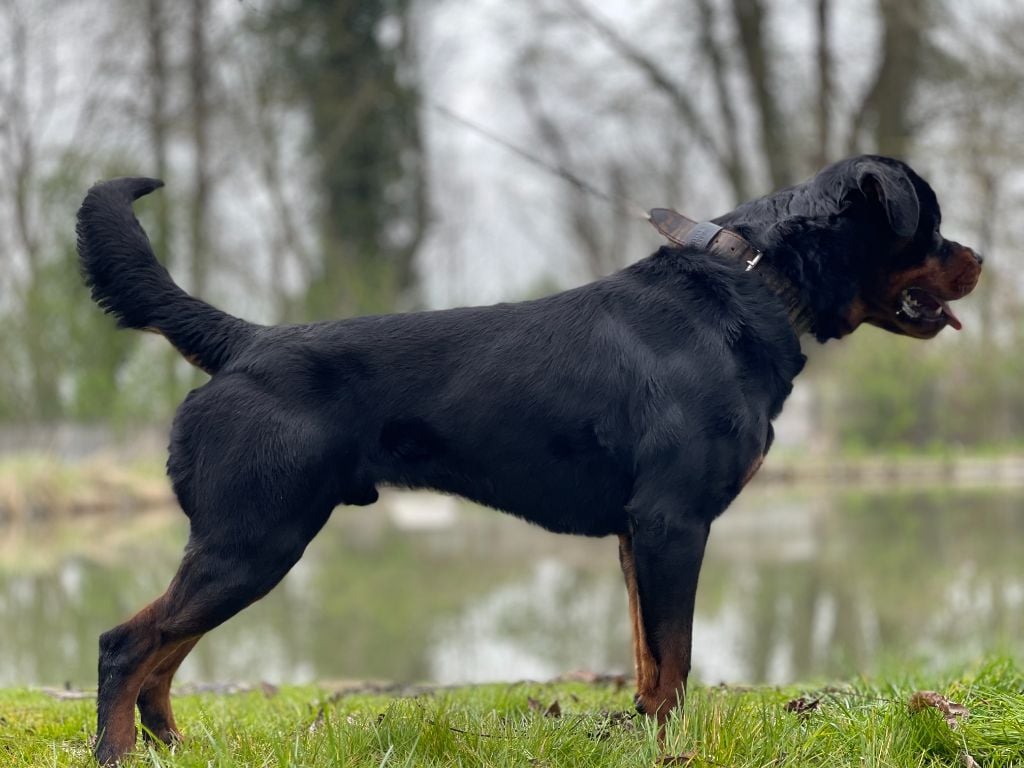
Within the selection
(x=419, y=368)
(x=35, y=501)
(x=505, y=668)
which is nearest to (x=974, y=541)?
(x=505, y=668)

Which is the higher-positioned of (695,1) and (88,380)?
(695,1)

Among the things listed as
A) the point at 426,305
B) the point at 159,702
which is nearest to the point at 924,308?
the point at 159,702

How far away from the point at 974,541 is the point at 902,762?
1069 centimetres

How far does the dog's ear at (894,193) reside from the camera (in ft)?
11.0

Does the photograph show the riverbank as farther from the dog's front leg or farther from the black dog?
the dog's front leg

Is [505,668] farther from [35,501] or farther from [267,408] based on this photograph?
[35,501]

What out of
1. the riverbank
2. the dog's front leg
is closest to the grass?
the dog's front leg

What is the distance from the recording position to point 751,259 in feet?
11.3

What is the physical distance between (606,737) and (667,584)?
548 mm

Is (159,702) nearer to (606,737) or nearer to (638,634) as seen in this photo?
(606,737)

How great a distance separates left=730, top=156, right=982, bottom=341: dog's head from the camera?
349 centimetres

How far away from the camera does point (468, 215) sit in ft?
166

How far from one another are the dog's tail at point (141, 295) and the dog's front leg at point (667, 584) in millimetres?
1388

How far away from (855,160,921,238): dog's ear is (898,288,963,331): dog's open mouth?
0.30 meters
